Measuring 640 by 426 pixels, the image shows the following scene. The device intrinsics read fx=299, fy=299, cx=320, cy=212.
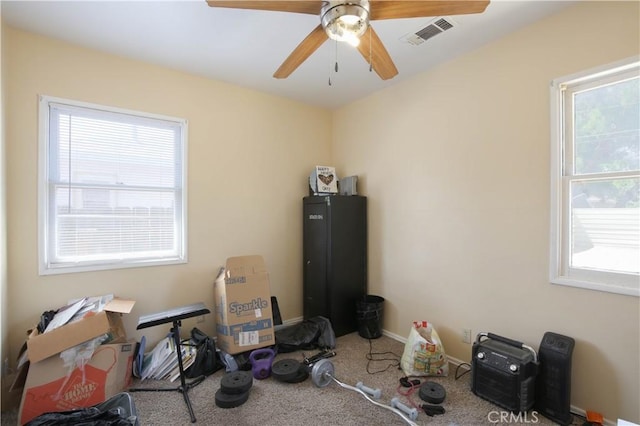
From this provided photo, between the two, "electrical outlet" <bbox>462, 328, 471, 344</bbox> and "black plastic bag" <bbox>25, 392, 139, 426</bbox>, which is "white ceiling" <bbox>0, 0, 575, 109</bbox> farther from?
"black plastic bag" <bbox>25, 392, 139, 426</bbox>

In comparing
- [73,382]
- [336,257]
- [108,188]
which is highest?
[108,188]

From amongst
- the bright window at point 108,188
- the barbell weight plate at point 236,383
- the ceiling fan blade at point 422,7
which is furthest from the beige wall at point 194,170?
the ceiling fan blade at point 422,7

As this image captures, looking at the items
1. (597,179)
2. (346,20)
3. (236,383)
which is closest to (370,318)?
(236,383)

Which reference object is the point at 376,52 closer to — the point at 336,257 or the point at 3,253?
the point at 336,257

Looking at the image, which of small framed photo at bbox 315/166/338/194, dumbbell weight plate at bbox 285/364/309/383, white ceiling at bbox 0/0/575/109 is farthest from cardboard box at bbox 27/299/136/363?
small framed photo at bbox 315/166/338/194

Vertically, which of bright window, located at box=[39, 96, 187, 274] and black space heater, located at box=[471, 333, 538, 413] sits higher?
bright window, located at box=[39, 96, 187, 274]

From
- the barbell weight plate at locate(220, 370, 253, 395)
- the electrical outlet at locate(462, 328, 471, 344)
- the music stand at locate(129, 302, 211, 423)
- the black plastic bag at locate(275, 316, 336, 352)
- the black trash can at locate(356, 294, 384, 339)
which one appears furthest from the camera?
the black trash can at locate(356, 294, 384, 339)

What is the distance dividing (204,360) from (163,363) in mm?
316

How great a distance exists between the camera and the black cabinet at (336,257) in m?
3.24

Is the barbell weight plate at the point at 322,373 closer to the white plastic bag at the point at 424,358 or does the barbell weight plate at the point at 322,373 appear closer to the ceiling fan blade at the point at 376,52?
the white plastic bag at the point at 424,358

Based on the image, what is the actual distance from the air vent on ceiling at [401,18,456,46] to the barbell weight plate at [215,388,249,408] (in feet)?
9.69

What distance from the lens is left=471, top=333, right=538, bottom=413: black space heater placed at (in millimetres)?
1938

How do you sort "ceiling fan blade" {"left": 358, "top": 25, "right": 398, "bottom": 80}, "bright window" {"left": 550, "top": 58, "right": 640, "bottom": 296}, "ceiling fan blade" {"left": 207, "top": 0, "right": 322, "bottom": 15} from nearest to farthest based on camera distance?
1. "ceiling fan blade" {"left": 207, "top": 0, "right": 322, "bottom": 15}
2. "ceiling fan blade" {"left": 358, "top": 25, "right": 398, "bottom": 80}
3. "bright window" {"left": 550, "top": 58, "right": 640, "bottom": 296}

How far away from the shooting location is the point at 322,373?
232 centimetres
